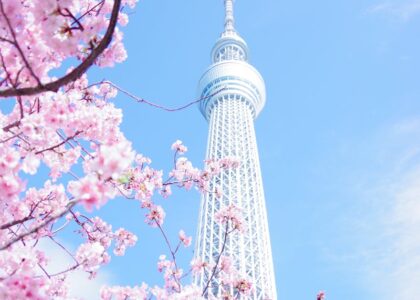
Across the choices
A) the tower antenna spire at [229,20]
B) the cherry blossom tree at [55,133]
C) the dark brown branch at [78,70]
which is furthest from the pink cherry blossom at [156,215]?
the tower antenna spire at [229,20]

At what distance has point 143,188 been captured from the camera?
4.37 metres

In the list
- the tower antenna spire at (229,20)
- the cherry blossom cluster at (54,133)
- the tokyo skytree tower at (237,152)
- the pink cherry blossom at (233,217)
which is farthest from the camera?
the tower antenna spire at (229,20)

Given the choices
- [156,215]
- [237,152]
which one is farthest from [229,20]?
[156,215]

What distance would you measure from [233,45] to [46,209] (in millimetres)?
45617

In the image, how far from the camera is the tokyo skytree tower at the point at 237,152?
109 ft

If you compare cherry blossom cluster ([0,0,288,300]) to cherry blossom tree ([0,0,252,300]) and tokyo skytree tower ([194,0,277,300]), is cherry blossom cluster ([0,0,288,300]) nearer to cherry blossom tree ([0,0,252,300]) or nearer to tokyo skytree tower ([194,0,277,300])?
cherry blossom tree ([0,0,252,300])

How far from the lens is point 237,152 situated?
130 ft

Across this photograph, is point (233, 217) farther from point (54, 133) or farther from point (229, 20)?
point (229, 20)

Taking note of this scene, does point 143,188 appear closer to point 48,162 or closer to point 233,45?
point 48,162

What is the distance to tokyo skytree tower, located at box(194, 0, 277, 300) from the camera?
3328cm

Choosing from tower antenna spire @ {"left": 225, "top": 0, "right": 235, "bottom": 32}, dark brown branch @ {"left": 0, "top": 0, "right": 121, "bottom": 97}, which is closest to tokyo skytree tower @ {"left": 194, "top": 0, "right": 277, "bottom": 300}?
tower antenna spire @ {"left": 225, "top": 0, "right": 235, "bottom": 32}

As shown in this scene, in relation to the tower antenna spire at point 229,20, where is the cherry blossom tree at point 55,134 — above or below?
below

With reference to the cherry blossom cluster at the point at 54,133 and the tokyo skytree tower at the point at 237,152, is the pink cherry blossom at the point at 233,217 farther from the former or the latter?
the tokyo skytree tower at the point at 237,152

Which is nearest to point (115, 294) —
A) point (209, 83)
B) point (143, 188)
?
point (143, 188)
